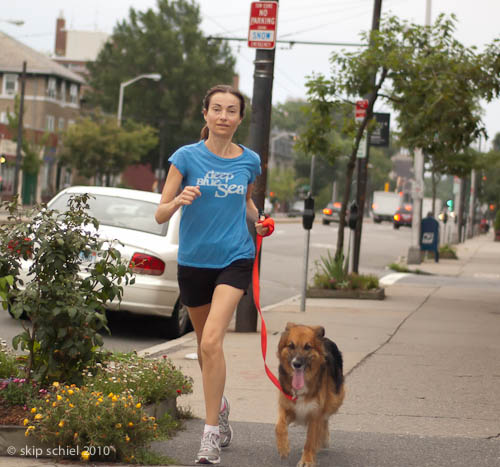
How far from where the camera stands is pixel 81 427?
506 centimetres

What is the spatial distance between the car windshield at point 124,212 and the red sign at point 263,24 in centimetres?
222

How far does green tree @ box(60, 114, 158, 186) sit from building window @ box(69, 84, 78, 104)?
13254mm

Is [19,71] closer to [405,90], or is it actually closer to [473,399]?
[405,90]

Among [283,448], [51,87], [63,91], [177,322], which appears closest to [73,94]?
[63,91]

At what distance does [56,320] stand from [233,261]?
1.11 m

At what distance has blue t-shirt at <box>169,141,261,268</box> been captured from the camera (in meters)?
5.30

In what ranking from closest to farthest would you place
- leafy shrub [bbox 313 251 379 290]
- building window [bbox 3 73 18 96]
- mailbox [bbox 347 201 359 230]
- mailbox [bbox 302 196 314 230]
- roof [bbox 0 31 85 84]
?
mailbox [bbox 302 196 314 230]
leafy shrub [bbox 313 251 379 290]
mailbox [bbox 347 201 359 230]
roof [bbox 0 31 85 84]
building window [bbox 3 73 18 96]

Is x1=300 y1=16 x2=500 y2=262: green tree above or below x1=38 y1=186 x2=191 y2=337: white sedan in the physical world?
above

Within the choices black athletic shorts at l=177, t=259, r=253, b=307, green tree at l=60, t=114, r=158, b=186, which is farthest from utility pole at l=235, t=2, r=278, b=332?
green tree at l=60, t=114, r=158, b=186

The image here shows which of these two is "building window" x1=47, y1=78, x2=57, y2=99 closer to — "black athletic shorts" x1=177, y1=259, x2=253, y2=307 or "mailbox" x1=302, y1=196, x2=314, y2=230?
"mailbox" x1=302, y1=196, x2=314, y2=230

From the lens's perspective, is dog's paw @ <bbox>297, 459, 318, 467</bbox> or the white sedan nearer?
dog's paw @ <bbox>297, 459, 318, 467</bbox>

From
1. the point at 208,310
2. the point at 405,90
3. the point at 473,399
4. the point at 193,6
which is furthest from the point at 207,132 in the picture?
the point at 193,6

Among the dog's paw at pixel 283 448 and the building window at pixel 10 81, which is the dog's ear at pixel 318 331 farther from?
the building window at pixel 10 81

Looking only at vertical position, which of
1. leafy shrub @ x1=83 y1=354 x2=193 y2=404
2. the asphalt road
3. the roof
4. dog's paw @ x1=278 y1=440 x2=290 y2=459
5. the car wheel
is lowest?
the asphalt road
